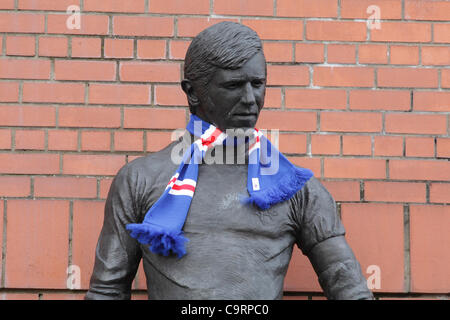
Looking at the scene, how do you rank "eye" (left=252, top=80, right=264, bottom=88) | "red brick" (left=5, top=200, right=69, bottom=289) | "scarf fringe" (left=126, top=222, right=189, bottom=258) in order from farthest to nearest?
"red brick" (left=5, top=200, right=69, bottom=289) < "eye" (left=252, top=80, right=264, bottom=88) < "scarf fringe" (left=126, top=222, right=189, bottom=258)

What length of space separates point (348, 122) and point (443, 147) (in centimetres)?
43

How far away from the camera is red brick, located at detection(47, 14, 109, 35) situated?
3.82m

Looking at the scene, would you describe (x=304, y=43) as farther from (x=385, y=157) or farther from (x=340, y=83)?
(x=385, y=157)

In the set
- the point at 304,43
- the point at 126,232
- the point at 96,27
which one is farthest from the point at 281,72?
the point at 126,232

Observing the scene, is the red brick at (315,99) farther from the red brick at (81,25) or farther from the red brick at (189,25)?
the red brick at (81,25)

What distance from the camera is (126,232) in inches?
121

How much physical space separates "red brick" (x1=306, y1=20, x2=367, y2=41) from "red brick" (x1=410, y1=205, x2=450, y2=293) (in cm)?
80

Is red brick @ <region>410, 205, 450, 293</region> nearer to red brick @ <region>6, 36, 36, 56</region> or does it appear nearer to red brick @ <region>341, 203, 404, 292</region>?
red brick @ <region>341, 203, 404, 292</region>

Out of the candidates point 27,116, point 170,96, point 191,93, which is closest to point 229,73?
point 191,93

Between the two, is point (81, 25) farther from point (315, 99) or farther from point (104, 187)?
point (315, 99)

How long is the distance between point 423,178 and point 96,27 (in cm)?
158

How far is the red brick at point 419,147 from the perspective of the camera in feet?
12.5

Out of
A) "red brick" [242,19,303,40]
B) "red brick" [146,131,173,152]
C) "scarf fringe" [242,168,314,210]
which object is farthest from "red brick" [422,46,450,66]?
"red brick" [146,131,173,152]

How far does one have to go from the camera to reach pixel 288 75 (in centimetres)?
384
